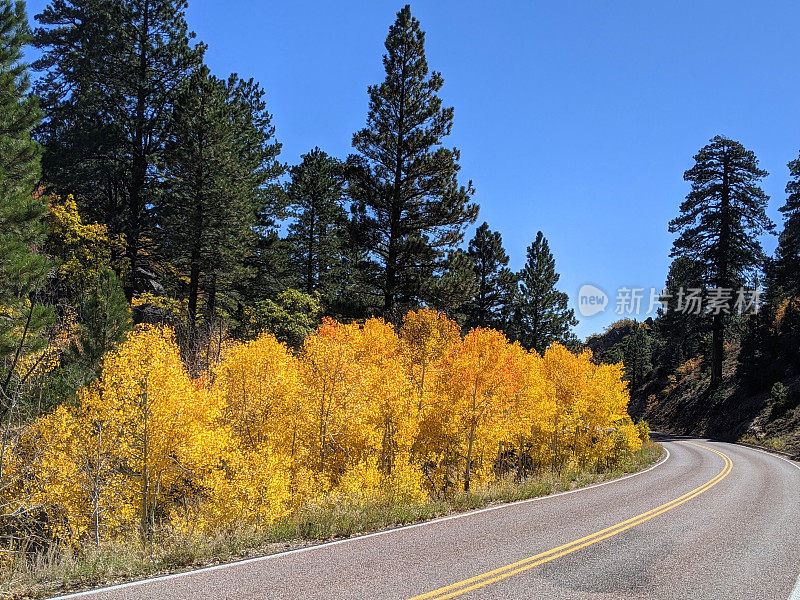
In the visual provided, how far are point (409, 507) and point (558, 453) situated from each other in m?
15.2

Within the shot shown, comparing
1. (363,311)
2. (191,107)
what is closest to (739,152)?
(363,311)

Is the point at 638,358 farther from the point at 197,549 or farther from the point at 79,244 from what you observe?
the point at 197,549

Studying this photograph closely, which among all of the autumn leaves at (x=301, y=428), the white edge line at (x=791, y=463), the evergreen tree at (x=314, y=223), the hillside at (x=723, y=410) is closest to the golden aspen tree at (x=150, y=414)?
the autumn leaves at (x=301, y=428)

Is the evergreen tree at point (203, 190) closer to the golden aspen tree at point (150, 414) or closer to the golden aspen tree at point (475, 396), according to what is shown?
the golden aspen tree at point (150, 414)

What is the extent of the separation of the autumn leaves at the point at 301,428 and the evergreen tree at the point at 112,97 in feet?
49.9

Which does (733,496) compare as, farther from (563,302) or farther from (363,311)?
(563,302)

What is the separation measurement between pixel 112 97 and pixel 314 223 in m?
15.2

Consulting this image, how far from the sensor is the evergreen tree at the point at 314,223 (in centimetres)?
3850

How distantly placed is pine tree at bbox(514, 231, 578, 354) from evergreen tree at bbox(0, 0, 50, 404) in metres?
33.1

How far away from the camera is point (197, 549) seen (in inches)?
306

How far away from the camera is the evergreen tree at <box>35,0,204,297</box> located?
28516 millimetres

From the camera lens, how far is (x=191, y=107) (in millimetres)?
26797

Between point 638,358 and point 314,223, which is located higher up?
point 314,223

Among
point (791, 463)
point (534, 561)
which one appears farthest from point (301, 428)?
point (791, 463)
